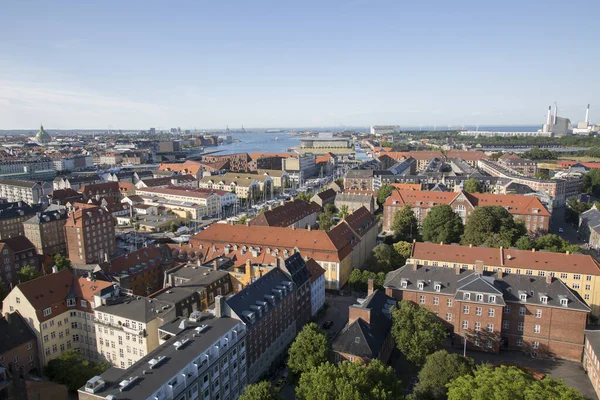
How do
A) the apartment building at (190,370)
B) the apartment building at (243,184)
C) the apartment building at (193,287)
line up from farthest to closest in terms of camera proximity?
the apartment building at (243,184) → the apartment building at (193,287) → the apartment building at (190,370)

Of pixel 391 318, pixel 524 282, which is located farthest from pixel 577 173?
pixel 391 318

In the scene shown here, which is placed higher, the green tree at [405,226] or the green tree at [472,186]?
the green tree at [472,186]

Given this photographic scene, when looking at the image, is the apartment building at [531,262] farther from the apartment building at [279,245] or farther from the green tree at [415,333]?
the green tree at [415,333]

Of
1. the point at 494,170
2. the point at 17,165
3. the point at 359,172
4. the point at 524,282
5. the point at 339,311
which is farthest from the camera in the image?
the point at 17,165

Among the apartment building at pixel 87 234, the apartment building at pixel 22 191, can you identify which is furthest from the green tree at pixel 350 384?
the apartment building at pixel 22 191

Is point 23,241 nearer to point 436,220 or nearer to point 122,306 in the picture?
point 122,306

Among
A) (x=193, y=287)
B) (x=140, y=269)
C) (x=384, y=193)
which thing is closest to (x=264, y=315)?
(x=193, y=287)
